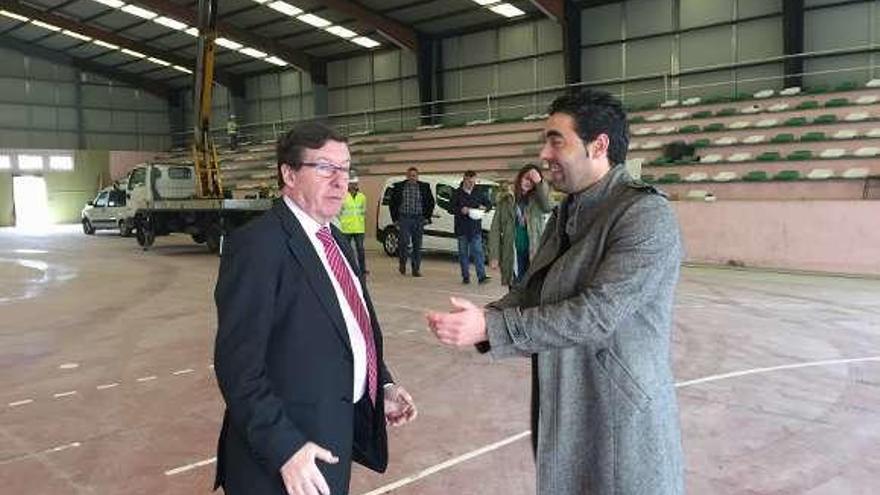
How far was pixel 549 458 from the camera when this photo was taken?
204 centimetres

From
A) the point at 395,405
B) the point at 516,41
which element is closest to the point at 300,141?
the point at 395,405

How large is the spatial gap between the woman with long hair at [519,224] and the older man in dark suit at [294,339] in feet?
18.0

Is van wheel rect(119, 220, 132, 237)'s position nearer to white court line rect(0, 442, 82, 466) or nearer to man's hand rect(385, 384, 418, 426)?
white court line rect(0, 442, 82, 466)

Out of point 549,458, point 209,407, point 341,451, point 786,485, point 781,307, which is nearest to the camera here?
point 549,458

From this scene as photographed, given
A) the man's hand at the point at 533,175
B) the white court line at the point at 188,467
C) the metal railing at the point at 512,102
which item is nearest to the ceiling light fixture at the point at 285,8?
the metal railing at the point at 512,102

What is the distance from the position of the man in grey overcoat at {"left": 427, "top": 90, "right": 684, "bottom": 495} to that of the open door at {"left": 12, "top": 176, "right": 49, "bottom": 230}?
36830 mm

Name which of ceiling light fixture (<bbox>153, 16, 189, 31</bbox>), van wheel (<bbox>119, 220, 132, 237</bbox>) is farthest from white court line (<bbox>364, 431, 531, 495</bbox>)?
ceiling light fixture (<bbox>153, 16, 189, 31</bbox>)

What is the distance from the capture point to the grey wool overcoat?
188 centimetres

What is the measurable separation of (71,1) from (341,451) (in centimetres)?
3047

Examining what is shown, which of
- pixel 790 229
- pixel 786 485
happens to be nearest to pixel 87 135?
pixel 790 229

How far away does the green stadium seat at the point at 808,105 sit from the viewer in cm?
1734

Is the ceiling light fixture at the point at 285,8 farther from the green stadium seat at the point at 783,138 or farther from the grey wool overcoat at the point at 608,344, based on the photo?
the grey wool overcoat at the point at 608,344

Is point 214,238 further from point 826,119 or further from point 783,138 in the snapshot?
point 826,119

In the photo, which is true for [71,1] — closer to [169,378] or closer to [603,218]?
[169,378]
